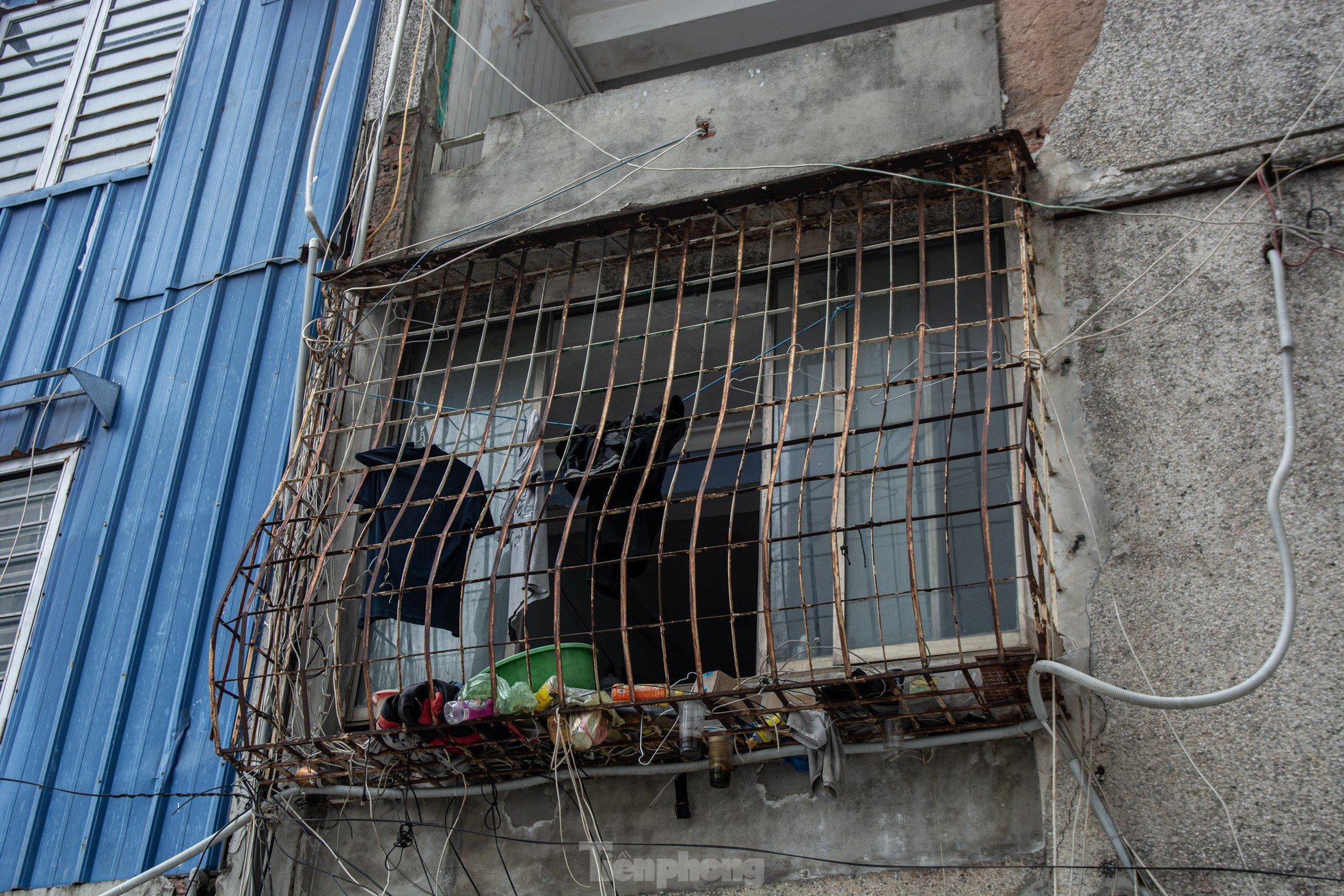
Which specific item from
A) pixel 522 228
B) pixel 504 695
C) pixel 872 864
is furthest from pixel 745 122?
pixel 872 864

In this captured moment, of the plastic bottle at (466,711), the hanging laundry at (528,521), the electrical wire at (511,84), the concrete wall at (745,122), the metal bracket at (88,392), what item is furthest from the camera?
the metal bracket at (88,392)

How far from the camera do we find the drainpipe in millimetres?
6543

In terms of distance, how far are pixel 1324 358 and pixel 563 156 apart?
11.9 ft

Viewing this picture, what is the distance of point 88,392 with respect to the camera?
6750mm

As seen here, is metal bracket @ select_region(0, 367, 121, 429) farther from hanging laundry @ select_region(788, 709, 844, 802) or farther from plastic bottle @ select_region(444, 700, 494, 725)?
hanging laundry @ select_region(788, 709, 844, 802)

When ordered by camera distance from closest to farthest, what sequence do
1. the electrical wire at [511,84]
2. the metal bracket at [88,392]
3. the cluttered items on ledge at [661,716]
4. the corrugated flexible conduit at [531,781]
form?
the cluttered items on ledge at [661,716] → the corrugated flexible conduit at [531,781] → the electrical wire at [511,84] → the metal bracket at [88,392]

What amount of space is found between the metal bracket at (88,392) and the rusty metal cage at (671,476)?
1360 mm

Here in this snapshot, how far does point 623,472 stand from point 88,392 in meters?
3.25

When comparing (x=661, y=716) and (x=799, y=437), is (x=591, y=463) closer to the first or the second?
(x=799, y=437)

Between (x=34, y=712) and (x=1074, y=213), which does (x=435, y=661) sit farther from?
(x=1074, y=213)

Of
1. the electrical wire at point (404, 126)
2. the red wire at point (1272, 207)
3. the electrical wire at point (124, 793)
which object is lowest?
the electrical wire at point (124, 793)

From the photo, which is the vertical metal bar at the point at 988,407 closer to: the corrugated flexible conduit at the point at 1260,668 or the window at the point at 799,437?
the window at the point at 799,437

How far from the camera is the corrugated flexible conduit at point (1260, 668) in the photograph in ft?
11.9

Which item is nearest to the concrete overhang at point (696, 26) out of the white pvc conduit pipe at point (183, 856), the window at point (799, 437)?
the window at point (799, 437)
